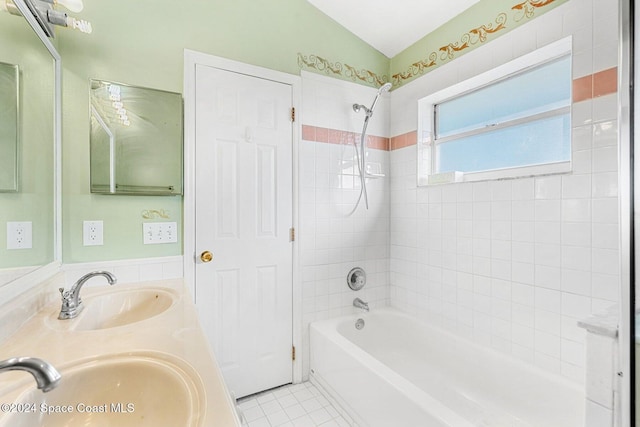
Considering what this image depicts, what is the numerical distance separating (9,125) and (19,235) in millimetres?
367

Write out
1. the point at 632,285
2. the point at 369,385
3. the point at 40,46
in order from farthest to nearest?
the point at 369,385
the point at 40,46
the point at 632,285

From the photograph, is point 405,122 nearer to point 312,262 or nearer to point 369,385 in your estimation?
point 312,262

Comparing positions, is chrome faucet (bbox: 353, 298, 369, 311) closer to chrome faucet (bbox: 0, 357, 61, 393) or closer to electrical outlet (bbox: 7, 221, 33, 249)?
electrical outlet (bbox: 7, 221, 33, 249)

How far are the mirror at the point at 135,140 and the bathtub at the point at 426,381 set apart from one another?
4.65 feet

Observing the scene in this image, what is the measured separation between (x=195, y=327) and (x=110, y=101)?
128 cm

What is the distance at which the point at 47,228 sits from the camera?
1273 millimetres

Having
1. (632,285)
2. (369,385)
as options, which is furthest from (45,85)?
(632,285)

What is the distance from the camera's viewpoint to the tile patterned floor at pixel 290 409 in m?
1.72

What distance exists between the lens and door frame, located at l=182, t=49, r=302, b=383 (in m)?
1.72

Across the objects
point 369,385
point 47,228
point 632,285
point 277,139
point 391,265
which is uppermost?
point 277,139

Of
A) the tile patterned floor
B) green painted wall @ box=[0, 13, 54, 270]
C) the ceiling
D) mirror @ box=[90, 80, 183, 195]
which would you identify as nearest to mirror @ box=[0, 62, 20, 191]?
green painted wall @ box=[0, 13, 54, 270]

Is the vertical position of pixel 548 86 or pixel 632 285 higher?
pixel 548 86

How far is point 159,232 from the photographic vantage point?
1.65 meters

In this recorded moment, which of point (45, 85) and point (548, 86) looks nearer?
point (45, 85)
